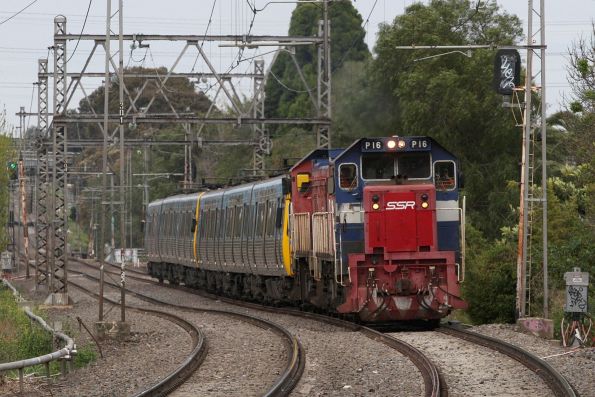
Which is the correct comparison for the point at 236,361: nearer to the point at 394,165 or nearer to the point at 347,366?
the point at 347,366

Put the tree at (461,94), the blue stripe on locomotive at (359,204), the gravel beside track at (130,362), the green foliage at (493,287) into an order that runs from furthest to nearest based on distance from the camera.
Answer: the tree at (461,94) → the green foliage at (493,287) → the blue stripe on locomotive at (359,204) → the gravel beside track at (130,362)

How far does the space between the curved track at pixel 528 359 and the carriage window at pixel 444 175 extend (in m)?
2.61

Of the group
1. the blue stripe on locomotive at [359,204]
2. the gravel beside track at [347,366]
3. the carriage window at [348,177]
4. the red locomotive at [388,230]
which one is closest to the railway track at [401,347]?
the gravel beside track at [347,366]

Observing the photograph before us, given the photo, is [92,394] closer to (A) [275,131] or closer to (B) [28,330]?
(B) [28,330]

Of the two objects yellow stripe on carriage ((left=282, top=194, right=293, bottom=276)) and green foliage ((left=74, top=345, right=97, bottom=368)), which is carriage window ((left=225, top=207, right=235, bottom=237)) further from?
green foliage ((left=74, top=345, right=97, bottom=368))

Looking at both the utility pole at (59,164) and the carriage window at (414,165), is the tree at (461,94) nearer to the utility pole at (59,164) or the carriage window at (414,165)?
the utility pole at (59,164)

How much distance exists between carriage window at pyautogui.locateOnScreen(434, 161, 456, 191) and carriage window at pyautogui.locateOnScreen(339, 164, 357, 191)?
60.2 inches

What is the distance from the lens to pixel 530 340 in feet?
65.8

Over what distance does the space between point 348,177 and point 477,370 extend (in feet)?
21.8

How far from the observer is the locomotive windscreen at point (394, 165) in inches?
853

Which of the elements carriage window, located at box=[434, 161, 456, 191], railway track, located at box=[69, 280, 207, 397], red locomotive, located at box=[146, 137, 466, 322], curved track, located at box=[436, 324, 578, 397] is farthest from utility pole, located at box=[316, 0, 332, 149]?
curved track, located at box=[436, 324, 578, 397]

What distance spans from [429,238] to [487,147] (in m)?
32.0

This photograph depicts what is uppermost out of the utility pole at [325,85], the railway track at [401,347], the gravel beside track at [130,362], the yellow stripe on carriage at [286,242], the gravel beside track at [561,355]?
the utility pole at [325,85]

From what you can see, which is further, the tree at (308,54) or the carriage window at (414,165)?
the tree at (308,54)
